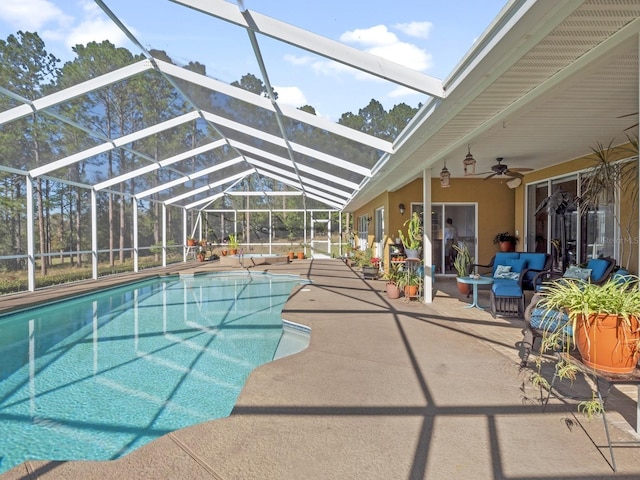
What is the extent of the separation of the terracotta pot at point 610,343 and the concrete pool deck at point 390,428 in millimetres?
460

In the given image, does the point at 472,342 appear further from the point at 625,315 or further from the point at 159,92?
the point at 159,92

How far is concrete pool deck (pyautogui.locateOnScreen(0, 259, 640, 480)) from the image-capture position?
2.02m

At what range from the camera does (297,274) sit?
1209 centimetres

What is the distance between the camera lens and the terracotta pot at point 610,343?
220 centimetres

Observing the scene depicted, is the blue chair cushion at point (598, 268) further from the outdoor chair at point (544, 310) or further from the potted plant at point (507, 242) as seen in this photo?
the potted plant at point (507, 242)

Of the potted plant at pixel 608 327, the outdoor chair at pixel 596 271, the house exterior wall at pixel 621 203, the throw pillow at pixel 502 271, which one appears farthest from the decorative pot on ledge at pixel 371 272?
the potted plant at pixel 608 327

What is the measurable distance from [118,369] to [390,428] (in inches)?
137

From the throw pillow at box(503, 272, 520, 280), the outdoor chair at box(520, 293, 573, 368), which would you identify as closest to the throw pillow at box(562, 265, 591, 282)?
the throw pillow at box(503, 272, 520, 280)

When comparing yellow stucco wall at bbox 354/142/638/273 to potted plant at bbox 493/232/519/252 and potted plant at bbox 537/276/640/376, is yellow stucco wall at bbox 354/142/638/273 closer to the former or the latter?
potted plant at bbox 493/232/519/252

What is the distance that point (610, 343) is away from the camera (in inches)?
87.9

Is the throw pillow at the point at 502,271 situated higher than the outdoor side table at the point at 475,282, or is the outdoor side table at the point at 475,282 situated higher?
the throw pillow at the point at 502,271

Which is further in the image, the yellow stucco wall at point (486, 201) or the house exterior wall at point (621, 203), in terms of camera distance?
the yellow stucco wall at point (486, 201)

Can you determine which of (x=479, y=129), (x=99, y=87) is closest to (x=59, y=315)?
(x=99, y=87)

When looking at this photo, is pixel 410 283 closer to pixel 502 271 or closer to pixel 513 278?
pixel 502 271
